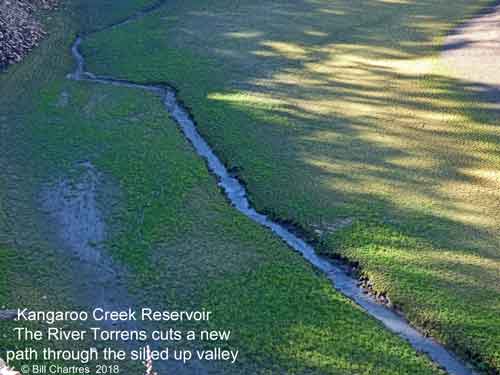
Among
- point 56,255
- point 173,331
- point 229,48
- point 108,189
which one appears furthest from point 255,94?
point 173,331

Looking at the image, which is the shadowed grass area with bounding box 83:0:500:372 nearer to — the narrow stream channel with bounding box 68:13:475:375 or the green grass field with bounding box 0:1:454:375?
the narrow stream channel with bounding box 68:13:475:375

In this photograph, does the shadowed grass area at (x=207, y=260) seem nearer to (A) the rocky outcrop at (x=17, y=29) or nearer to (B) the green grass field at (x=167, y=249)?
(B) the green grass field at (x=167, y=249)

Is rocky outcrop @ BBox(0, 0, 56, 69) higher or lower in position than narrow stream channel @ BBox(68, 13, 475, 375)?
higher

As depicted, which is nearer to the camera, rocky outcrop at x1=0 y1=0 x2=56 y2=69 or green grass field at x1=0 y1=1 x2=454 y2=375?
green grass field at x1=0 y1=1 x2=454 y2=375

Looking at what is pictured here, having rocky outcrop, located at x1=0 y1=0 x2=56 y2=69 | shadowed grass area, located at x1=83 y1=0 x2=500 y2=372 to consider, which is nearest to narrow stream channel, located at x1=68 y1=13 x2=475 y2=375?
shadowed grass area, located at x1=83 y1=0 x2=500 y2=372

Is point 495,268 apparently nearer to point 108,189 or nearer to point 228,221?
point 228,221

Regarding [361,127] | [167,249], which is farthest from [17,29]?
[167,249]

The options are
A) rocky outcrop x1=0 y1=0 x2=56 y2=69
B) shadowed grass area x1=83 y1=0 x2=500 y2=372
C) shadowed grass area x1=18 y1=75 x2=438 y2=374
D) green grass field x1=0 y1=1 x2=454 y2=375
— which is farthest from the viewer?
rocky outcrop x1=0 y1=0 x2=56 y2=69

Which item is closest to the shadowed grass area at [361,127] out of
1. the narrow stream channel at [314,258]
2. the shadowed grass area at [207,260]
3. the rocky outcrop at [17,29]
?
the narrow stream channel at [314,258]
